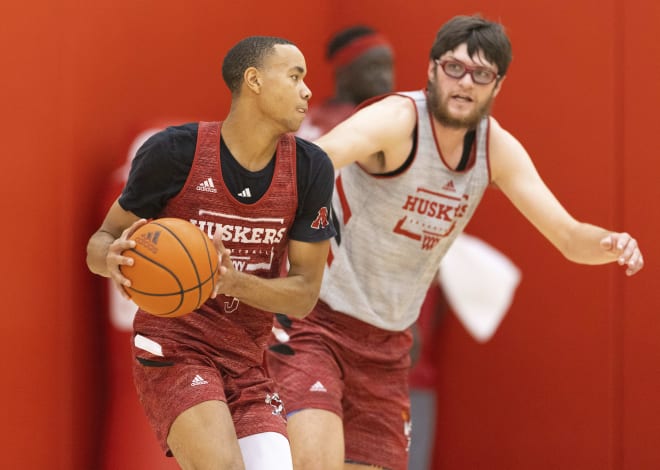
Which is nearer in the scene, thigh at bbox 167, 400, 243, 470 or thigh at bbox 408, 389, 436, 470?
thigh at bbox 167, 400, 243, 470

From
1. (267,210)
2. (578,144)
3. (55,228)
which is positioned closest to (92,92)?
(55,228)

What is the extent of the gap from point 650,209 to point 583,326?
775mm

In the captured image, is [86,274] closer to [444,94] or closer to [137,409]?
[137,409]

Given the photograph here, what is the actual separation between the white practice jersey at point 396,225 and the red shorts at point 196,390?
874mm

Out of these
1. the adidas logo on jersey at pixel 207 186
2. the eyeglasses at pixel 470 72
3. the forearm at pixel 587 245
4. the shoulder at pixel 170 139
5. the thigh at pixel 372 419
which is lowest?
the thigh at pixel 372 419

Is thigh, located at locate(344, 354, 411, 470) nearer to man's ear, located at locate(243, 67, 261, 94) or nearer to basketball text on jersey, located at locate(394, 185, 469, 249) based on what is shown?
basketball text on jersey, located at locate(394, 185, 469, 249)

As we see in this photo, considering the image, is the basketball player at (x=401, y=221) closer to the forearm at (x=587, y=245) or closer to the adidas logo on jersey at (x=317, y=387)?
the forearm at (x=587, y=245)

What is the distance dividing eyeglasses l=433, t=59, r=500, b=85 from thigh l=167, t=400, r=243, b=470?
178 centimetres

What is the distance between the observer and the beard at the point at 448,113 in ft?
14.7

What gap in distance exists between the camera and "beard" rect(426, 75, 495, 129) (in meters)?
4.47

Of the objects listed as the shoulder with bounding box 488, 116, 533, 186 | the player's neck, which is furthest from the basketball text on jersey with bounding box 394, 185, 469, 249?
the player's neck

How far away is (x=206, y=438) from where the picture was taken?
3.34m

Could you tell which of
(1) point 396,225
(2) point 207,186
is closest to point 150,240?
(2) point 207,186

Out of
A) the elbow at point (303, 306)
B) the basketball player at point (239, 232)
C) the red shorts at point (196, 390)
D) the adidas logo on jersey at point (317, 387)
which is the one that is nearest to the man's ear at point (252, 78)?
the basketball player at point (239, 232)
